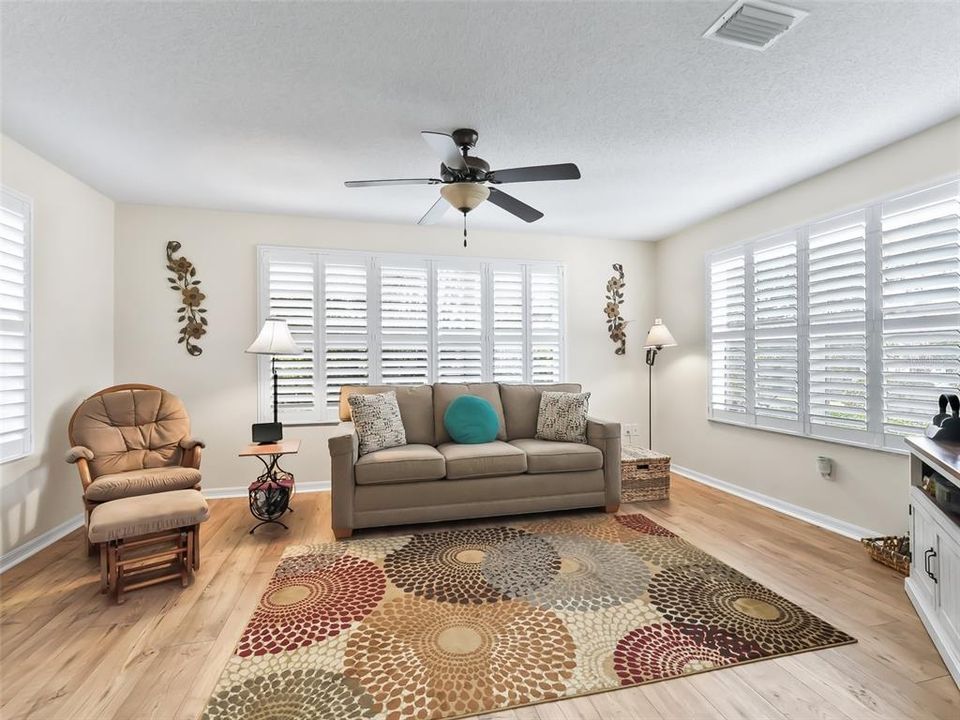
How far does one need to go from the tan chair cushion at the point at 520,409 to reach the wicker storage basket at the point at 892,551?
2.37 metres

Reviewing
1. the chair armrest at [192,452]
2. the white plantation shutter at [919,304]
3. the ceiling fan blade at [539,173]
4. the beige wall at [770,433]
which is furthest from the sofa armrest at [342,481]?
the white plantation shutter at [919,304]

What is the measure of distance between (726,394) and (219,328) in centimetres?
476

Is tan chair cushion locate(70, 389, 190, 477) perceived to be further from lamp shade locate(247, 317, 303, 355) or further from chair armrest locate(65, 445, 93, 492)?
lamp shade locate(247, 317, 303, 355)

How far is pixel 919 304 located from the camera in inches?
111

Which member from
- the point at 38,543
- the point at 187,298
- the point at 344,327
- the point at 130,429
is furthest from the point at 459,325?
the point at 38,543

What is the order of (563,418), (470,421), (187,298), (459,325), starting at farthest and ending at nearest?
(459,325), (187,298), (563,418), (470,421)

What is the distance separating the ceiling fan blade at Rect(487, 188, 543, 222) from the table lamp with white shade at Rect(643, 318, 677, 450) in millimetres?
2242

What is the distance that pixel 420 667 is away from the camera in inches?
74.4

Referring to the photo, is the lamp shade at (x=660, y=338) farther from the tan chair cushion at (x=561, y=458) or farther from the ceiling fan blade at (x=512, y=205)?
the ceiling fan blade at (x=512, y=205)

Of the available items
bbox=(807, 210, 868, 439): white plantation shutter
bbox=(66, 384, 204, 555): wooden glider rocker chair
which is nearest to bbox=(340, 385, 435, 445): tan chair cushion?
bbox=(66, 384, 204, 555): wooden glider rocker chair

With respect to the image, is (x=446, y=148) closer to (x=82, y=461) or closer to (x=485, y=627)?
(x=485, y=627)

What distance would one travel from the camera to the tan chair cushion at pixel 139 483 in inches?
108

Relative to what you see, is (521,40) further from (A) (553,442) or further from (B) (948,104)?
(A) (553,442)

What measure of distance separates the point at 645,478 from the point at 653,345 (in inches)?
55.6
